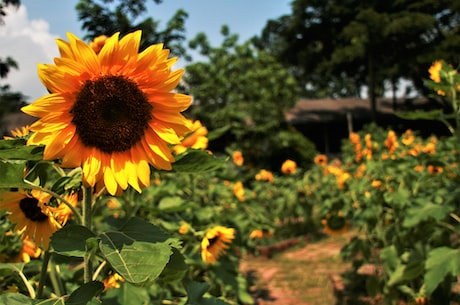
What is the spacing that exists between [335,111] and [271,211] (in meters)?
15.9

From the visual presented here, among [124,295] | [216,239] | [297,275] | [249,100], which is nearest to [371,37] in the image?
[249,100]

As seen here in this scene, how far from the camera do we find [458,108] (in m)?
2.36

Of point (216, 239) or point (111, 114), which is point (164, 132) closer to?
point (111, 114)

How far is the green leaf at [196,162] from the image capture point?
106 centimetres

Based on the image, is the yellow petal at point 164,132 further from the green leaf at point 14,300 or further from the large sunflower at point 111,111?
the green leaf at point 14,300

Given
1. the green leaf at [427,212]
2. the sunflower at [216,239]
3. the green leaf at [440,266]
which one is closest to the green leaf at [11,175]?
the sunflower at [216,239]

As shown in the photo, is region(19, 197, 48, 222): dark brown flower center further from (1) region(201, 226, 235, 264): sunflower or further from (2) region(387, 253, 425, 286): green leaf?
(2) region(387, 253, 425, 286): green leaf

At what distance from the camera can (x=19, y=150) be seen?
907 millimetres

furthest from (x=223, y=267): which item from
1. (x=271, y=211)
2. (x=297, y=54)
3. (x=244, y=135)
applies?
(x=297, y=54)

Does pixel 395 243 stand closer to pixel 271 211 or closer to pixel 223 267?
pixel 223 267

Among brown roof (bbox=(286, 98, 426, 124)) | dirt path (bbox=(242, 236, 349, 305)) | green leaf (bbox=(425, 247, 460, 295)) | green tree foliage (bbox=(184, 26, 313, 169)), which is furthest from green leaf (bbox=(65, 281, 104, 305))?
brown roof (bbox=(286, 98, 426, 124))

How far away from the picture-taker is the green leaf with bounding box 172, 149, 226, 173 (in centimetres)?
106

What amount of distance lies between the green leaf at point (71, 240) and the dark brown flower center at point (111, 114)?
0.56 feet

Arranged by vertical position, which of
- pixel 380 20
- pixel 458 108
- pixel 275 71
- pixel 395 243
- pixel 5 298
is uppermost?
pixel 380 20
